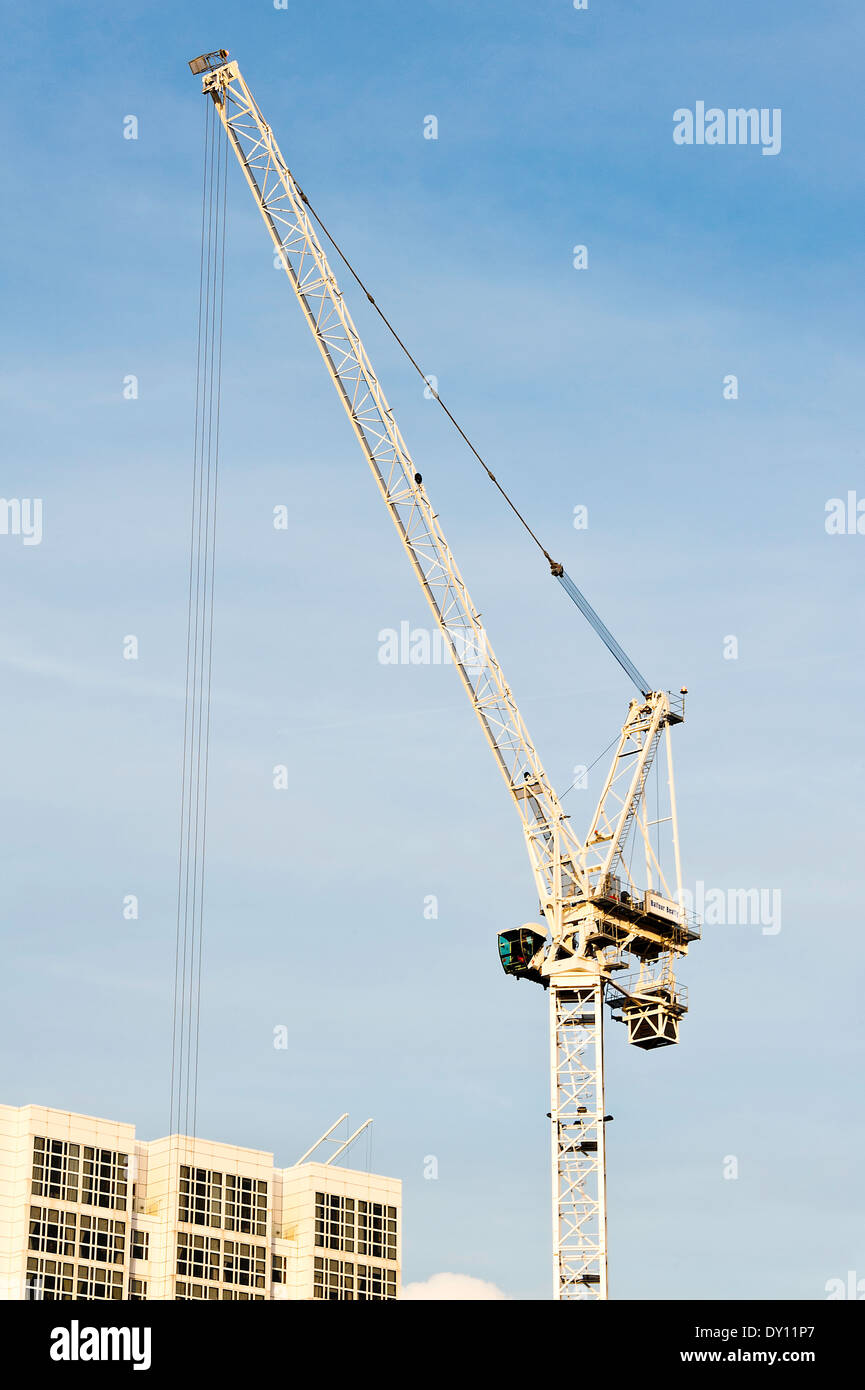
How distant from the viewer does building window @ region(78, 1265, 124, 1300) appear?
14362cm

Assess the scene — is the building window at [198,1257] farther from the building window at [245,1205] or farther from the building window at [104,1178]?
the building window at [104,1178]

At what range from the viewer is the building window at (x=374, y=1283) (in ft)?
538

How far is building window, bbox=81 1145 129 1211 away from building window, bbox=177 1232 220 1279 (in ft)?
19.0

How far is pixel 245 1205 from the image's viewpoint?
157 m

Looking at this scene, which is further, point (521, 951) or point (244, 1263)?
point (244, 1263)

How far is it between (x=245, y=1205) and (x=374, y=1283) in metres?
14.9

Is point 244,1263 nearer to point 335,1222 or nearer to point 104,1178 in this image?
point 335,1222

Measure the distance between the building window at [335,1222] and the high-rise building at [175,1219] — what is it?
0.26 ft

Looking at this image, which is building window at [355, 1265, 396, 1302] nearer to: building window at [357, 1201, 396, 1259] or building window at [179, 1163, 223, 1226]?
building window at [357, 1201, 396, 1259]

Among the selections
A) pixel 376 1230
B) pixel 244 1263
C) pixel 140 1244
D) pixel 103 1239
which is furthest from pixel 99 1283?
pixel 376 1230
